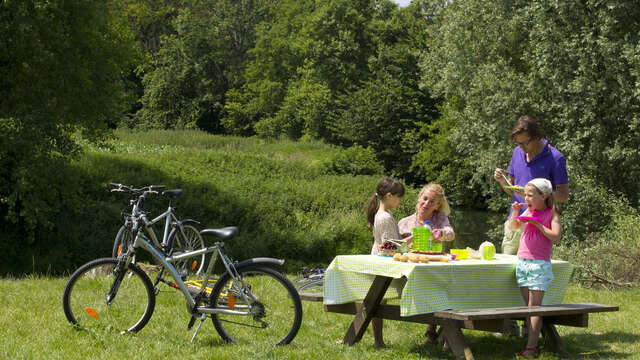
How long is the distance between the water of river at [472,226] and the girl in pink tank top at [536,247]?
59.8ft

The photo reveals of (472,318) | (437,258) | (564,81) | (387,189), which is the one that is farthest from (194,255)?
(564,81)

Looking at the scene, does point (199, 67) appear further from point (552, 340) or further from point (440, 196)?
point (552, 340)

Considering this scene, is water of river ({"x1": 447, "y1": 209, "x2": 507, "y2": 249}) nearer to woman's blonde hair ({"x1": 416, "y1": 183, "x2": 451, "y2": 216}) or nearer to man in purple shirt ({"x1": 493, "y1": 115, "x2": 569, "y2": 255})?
man in purple shirt ({"x1": 493, "y1": 115, "x2": 569, "y2": 255})

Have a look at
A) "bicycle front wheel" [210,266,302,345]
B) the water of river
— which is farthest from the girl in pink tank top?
the water of river

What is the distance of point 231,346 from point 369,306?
4.09ft

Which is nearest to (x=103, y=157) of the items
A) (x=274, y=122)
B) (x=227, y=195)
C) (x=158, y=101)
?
(x=227, y=195)

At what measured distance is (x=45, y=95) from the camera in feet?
46.1

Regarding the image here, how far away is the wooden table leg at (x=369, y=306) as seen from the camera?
5.86 m

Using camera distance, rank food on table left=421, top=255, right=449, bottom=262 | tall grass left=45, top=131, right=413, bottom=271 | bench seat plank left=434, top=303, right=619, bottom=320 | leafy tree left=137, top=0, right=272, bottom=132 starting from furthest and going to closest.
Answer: leafy tree left=137, top=0, right=272, bottom=132 → tall grass left=45, top=131, right=413, bottom=271 → food on table left=421, top=255, right=449, bottom=262 → bench seat plank left=434, top=303, right=619, bottom=320

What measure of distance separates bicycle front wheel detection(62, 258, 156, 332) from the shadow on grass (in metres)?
2.47

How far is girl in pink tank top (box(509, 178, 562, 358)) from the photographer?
569 centimetres

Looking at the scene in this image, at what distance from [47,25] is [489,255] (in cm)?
1131

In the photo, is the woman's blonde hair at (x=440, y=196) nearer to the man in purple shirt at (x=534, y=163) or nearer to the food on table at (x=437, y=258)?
the man in purple shirt at (x=534, y=163)

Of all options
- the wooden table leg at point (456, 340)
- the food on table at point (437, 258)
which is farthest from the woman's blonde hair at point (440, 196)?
the wooden table leg at point (456, 340)
